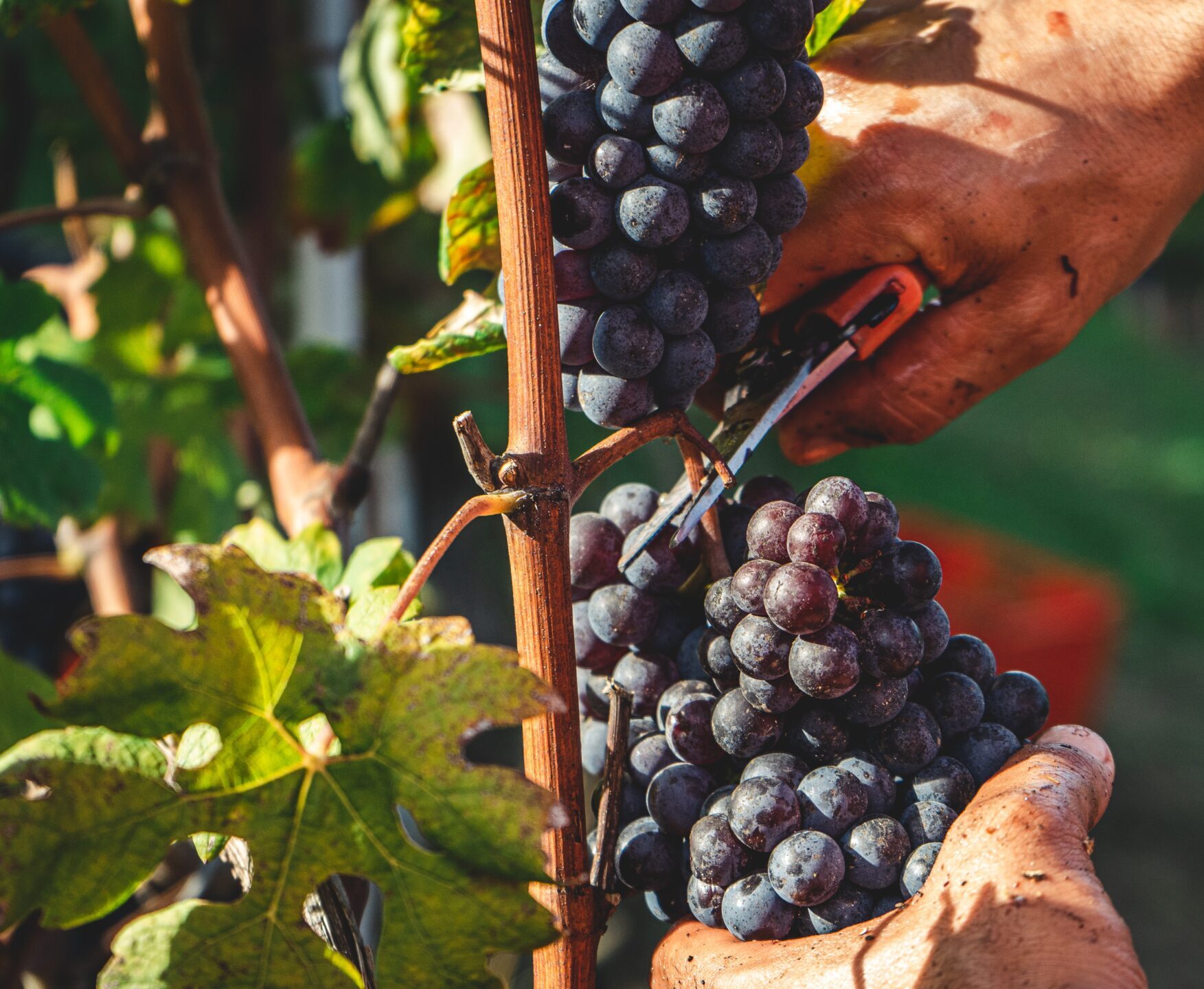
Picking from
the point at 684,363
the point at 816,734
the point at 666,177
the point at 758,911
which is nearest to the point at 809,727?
the point at 816,734

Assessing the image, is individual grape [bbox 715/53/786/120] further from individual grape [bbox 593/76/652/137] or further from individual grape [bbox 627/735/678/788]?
individual grape [bbox 627/735/678/788]

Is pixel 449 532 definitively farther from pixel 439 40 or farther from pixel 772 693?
pixel 439 40

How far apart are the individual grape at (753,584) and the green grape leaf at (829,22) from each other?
381 millimetres

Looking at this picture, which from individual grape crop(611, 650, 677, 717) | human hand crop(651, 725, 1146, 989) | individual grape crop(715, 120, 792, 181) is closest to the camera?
human hand crop(651, 725, 1146, 989)

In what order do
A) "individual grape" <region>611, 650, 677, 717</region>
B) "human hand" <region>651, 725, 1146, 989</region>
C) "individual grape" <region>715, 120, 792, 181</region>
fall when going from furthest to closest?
1. "individual grape" <region>611, 650, 677, 717</region>
2. "individual grape" <region>715, 120, 792, 181</region>
3. "human hand" <region>651, 725, 1146, 989</region>

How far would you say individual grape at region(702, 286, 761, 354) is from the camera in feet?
1.94

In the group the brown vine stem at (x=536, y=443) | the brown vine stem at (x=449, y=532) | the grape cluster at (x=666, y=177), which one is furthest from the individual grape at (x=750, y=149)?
the brown vine stem at (x=449, y=532)

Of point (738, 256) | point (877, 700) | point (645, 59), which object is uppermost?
point (645, 59)

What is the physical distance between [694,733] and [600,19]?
41 centimetres

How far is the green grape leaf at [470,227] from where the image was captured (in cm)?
66

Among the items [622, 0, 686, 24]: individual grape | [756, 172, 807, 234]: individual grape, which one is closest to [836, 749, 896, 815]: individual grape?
[756, 172, 807, 234]: individual grape

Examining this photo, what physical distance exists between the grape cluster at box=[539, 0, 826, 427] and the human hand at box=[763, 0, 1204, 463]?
5.4 inches

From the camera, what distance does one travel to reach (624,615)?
649 millimetres

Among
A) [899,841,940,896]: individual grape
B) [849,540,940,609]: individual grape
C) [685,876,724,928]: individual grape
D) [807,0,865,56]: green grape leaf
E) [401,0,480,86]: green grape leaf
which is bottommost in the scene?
[685,876,724,928]: individual grape
